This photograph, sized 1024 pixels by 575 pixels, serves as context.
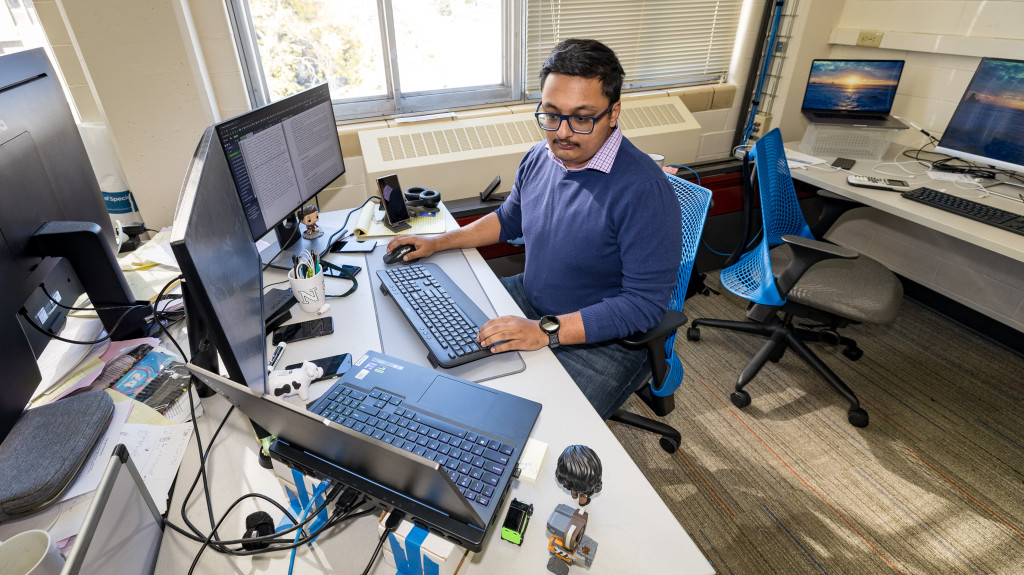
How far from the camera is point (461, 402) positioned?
914mm

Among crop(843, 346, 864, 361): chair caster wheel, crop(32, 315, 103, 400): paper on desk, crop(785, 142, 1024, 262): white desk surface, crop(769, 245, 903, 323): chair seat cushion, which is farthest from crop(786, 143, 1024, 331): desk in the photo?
crop(32, 315, 103, 400): paper on desk

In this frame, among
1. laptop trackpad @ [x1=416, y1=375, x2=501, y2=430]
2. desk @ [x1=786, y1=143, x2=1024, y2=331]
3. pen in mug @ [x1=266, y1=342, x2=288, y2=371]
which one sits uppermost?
laptop trackpad @ [x1=416, y1=375, x2=501, y2=430]

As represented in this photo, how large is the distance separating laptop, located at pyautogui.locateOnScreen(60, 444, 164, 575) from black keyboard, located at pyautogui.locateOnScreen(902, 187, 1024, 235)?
101 inches

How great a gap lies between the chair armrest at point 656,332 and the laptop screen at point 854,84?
1878mm

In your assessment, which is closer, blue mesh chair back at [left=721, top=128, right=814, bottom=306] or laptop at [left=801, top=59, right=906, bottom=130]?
blue mesh chair back at [left=721, top=128, right=814, bottom=306]

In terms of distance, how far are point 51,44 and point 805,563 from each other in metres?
3.05

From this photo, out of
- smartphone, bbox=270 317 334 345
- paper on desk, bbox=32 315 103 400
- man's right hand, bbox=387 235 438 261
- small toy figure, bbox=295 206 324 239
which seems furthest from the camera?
small toy figure, bbox=295 206 324 239

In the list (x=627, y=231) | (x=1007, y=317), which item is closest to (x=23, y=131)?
(x=627, y=231)

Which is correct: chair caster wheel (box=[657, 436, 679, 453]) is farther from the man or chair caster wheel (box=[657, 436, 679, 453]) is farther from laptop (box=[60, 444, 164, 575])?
laptop (box=[60, 444, 164, 575])

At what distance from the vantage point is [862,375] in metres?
2.19

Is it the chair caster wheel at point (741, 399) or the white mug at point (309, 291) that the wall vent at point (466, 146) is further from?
the chair caster wheel at point (741, 399)

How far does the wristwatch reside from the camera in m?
1.15

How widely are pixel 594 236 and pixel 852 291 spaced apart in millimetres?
1222

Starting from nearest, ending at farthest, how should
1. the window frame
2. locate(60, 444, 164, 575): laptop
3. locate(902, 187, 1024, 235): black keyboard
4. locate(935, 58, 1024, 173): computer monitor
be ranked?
locate(60, 444, 164, 575): laptop < locate(902, 187, 1024, 235): black keyboard < locate(935, 58, 1024, 173): computer monitor < the window frame
